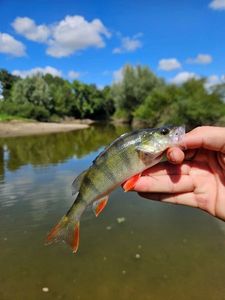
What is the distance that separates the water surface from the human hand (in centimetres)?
254

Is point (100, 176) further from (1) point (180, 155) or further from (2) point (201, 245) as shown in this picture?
(2) point (201, 245)

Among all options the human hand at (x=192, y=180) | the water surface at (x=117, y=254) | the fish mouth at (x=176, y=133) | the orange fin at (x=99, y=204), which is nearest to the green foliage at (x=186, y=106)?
the water surface at (x=117, y=254)

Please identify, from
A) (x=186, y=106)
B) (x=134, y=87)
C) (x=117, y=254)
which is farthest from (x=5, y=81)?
(x=117, y=254)

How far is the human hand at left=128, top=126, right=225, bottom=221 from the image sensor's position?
152 inches

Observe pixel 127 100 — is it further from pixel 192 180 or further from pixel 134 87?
pixel 192 180

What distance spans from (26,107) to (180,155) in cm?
6357

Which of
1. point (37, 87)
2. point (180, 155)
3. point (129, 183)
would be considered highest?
point (37, 87)

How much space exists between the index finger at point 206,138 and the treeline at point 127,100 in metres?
35.8

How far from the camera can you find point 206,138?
11.9ft

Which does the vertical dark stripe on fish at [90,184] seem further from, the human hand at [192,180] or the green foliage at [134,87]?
the green foliage at [134,87]

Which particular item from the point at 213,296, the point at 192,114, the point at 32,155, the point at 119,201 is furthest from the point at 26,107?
the point at 213,296

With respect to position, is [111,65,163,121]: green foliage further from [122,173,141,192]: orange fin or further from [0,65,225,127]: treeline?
[122,173,141,192]: orange fin

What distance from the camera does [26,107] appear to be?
63750mm

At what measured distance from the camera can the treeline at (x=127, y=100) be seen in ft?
135
